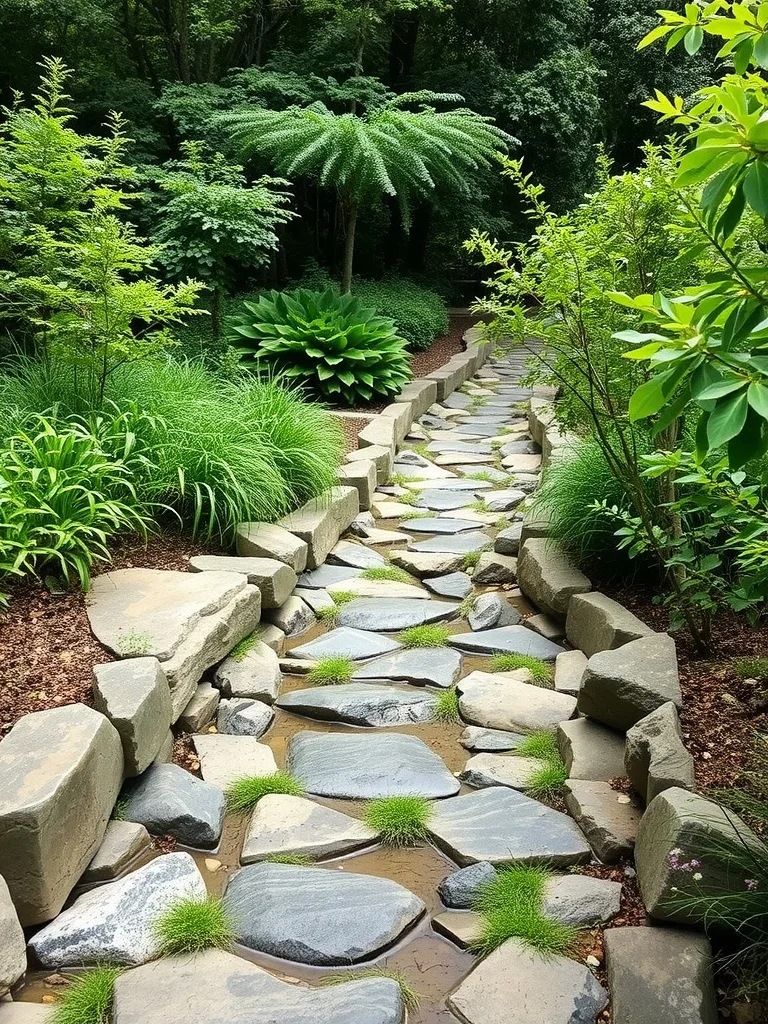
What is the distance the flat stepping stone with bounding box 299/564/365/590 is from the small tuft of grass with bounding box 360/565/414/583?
2.1 inches

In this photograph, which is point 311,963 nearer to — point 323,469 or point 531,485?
point 323,469

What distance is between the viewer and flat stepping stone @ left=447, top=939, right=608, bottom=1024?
74.4 inches

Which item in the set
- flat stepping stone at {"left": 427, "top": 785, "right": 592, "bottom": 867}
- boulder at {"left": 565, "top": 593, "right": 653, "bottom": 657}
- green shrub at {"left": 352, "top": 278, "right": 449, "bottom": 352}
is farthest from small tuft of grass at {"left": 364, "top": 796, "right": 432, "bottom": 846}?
green shrub at {"left": 352, "top": 278, "right": 449, "bottom": 352}

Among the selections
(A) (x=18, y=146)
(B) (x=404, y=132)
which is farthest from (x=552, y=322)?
(B) (x=404, y=132)

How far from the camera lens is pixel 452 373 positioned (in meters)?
9.71

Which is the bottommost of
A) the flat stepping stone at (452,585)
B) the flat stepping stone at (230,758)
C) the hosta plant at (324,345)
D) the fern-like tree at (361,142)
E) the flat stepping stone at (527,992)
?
the flat stepping stone at (230,758)

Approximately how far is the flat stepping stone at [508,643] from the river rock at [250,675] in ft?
2.89

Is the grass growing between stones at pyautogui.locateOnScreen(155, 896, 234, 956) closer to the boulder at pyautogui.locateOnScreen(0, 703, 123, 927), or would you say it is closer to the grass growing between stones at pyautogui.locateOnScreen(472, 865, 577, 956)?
the boulder at pyautogui.locateOnScreen(0, 703, 123, 927)

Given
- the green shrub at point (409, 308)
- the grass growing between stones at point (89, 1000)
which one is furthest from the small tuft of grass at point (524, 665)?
the green shrub at point (409, 308)

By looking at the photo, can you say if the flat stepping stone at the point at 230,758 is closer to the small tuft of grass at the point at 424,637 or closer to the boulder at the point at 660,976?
the small tuft of grass at the point at 424,637

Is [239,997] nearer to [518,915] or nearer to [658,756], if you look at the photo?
[518,915]

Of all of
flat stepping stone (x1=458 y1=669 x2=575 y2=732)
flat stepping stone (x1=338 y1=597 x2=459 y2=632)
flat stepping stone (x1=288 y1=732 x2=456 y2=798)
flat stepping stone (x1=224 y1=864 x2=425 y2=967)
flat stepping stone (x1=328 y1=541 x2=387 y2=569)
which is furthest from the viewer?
flat stepping stone (x1=328 y1=541 x2=387 y2=569)

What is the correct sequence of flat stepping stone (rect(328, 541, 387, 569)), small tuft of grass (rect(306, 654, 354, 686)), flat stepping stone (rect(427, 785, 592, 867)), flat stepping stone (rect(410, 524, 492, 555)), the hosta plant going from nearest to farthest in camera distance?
flat stepping stone (rect(427, 785, 592, 867))
small tuft of grass (rect(306, 654, 354, 686))
flat stepping stone (rect(328, 541, 387, 569))
flat stepping stone (rect(410, 524, 492, 555))
the hosta plant

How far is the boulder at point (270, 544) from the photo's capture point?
4.22m
